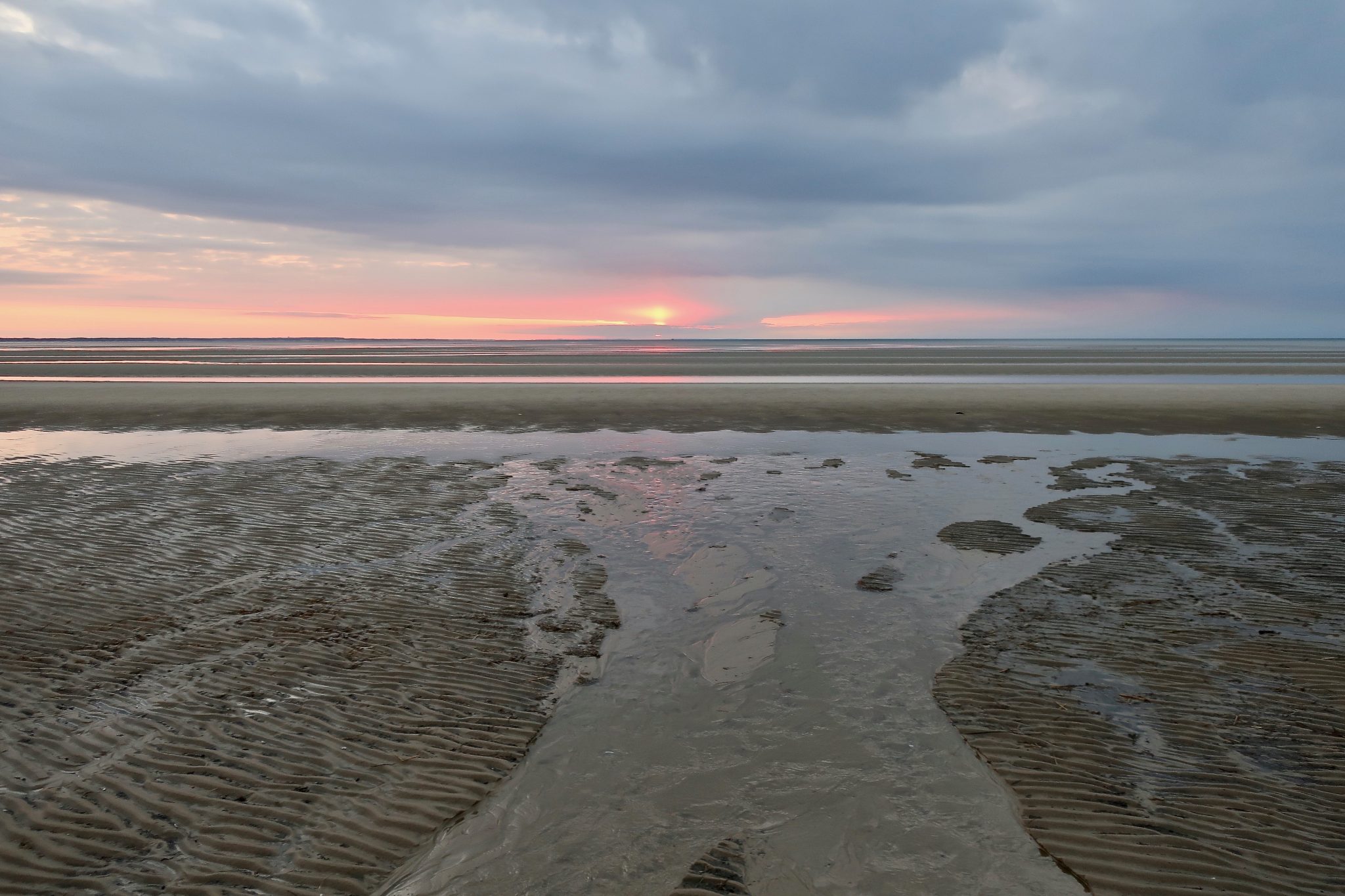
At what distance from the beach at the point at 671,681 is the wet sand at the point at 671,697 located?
32 mm

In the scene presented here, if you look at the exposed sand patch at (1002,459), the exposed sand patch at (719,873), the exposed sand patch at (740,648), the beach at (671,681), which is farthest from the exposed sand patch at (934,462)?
the exposed sand patch at (719,873)

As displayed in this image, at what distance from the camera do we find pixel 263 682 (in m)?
6.63

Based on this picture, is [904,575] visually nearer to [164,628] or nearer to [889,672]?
[889,672]

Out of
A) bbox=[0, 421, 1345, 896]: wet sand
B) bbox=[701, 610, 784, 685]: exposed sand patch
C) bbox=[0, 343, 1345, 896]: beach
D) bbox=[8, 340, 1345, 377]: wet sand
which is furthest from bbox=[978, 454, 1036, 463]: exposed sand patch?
bbox=[8, 340, 1345, 377]: wet sand

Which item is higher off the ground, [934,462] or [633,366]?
[633,366]

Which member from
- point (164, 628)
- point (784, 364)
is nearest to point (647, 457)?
point (164, 628)

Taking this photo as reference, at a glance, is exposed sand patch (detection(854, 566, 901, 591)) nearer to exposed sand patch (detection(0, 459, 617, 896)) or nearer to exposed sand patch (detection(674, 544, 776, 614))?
exposed sand patch (detection(674, 544, 776, 614))

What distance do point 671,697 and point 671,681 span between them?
1.00 feet

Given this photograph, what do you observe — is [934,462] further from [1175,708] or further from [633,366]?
[633,366]

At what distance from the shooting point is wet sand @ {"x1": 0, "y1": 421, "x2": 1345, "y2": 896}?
176 inches

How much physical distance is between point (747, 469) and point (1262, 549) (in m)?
9.17

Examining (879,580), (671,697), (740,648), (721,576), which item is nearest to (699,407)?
(721,576)

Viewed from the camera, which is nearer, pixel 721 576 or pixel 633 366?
pixel 721 576

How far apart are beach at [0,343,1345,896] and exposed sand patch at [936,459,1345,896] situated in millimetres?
32
